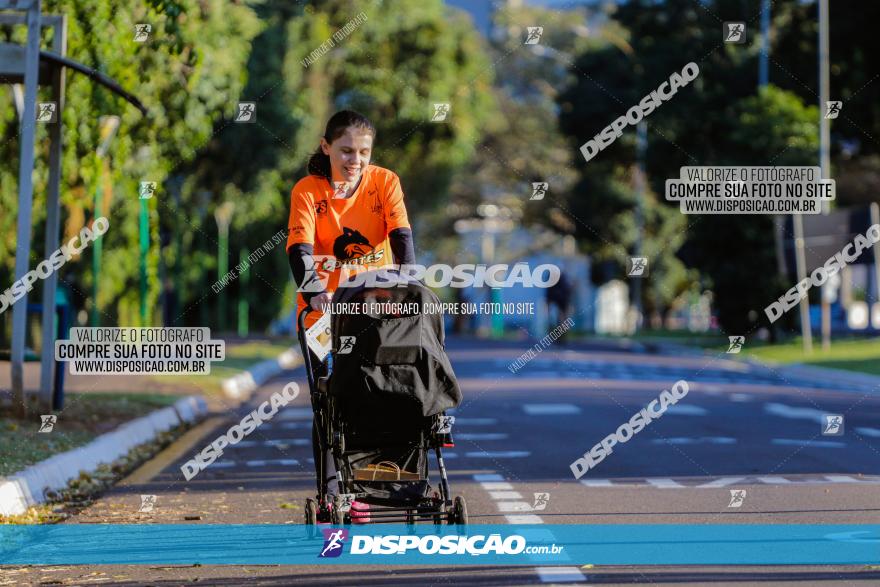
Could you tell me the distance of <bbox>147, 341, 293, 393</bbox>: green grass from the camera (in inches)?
969

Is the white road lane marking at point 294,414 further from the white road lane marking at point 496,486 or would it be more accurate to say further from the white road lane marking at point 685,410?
the white road lane marking at point 496,486

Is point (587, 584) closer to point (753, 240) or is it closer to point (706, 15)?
point (753, 240)

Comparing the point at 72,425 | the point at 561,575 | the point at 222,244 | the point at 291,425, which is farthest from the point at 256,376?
the point at 561,575

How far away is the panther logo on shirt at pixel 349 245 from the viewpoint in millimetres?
8664

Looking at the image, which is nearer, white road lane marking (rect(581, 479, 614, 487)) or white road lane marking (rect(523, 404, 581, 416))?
white road lane marking (rect(581, 479, 614, 487))

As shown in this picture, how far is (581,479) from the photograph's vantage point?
1225cm

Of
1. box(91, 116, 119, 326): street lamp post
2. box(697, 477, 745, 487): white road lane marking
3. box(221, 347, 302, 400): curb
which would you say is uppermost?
box(91, 116, 119, 326): street lamp post

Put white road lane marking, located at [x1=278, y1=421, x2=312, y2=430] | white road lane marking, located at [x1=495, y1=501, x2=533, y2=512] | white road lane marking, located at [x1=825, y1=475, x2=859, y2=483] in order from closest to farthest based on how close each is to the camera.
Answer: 1. white road lane marking, located at [x1=495, y1=501, x2=533, y2=512]
2. white road lane marking, located at [x1=825, y1=475, x2=859, y2=483]
3. white road lane marking, located at [x1=278, y1=421, x2=312, y2=430]

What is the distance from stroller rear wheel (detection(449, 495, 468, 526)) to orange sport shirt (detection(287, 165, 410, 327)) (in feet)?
3.88

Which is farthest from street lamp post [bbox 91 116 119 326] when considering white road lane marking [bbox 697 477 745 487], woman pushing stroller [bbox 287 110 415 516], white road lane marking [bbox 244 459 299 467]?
woman pushing stroller [bbox 287 110 415 516]

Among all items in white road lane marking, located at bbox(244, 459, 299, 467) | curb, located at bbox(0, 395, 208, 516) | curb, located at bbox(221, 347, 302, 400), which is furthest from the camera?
curb, located at bbox(221, 347, 302, 400)

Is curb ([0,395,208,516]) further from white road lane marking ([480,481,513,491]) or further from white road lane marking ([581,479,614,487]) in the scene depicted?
white road lane marking ([581,479,614,487])

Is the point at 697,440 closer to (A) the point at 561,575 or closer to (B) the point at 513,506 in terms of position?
(B) the point at 513,506

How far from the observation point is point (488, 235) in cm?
8544
